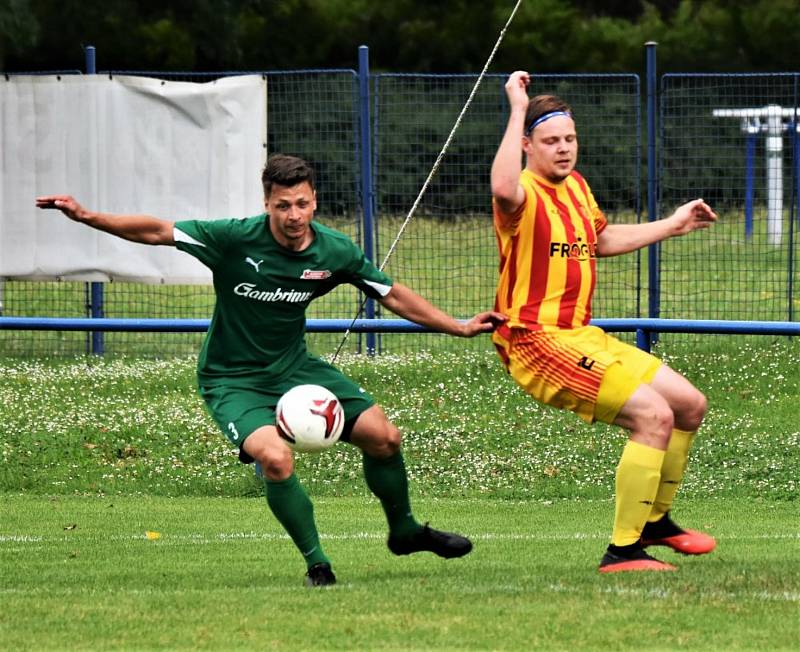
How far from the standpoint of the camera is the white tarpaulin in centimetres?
1562

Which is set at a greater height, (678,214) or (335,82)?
(335,82)

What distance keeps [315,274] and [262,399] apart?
0.63 m

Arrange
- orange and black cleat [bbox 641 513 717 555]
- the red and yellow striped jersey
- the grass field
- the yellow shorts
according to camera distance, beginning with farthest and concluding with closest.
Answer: orange and black cleat [bbox 641 513 717 555] < the red and yellow striped jersey < the yellow shorts < the grass field

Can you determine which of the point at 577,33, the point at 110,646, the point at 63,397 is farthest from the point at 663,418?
the point at 577,33

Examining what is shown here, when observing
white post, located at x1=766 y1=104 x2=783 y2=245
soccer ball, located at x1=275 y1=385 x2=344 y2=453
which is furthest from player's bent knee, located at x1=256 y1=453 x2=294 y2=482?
white post, located at x1=766 y1=104 x2=783 y2=245

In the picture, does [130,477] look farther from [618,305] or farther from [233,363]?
[618,305]

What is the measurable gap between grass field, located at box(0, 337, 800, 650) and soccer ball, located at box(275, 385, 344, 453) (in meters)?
0.66

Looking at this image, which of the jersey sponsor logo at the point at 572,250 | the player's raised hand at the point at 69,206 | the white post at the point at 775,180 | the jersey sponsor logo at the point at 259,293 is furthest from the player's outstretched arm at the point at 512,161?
the white post at the point at 775,180

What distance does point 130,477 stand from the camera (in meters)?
12.2

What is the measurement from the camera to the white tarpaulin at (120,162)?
615 inches

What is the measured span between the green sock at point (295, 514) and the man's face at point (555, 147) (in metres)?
1.82

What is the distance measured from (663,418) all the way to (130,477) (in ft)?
17.8

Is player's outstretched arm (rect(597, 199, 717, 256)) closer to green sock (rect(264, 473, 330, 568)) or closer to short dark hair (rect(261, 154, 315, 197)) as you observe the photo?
short dark hair (rect(261, 154, 315, 197))

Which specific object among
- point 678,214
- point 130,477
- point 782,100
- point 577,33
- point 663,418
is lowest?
point 130,477
